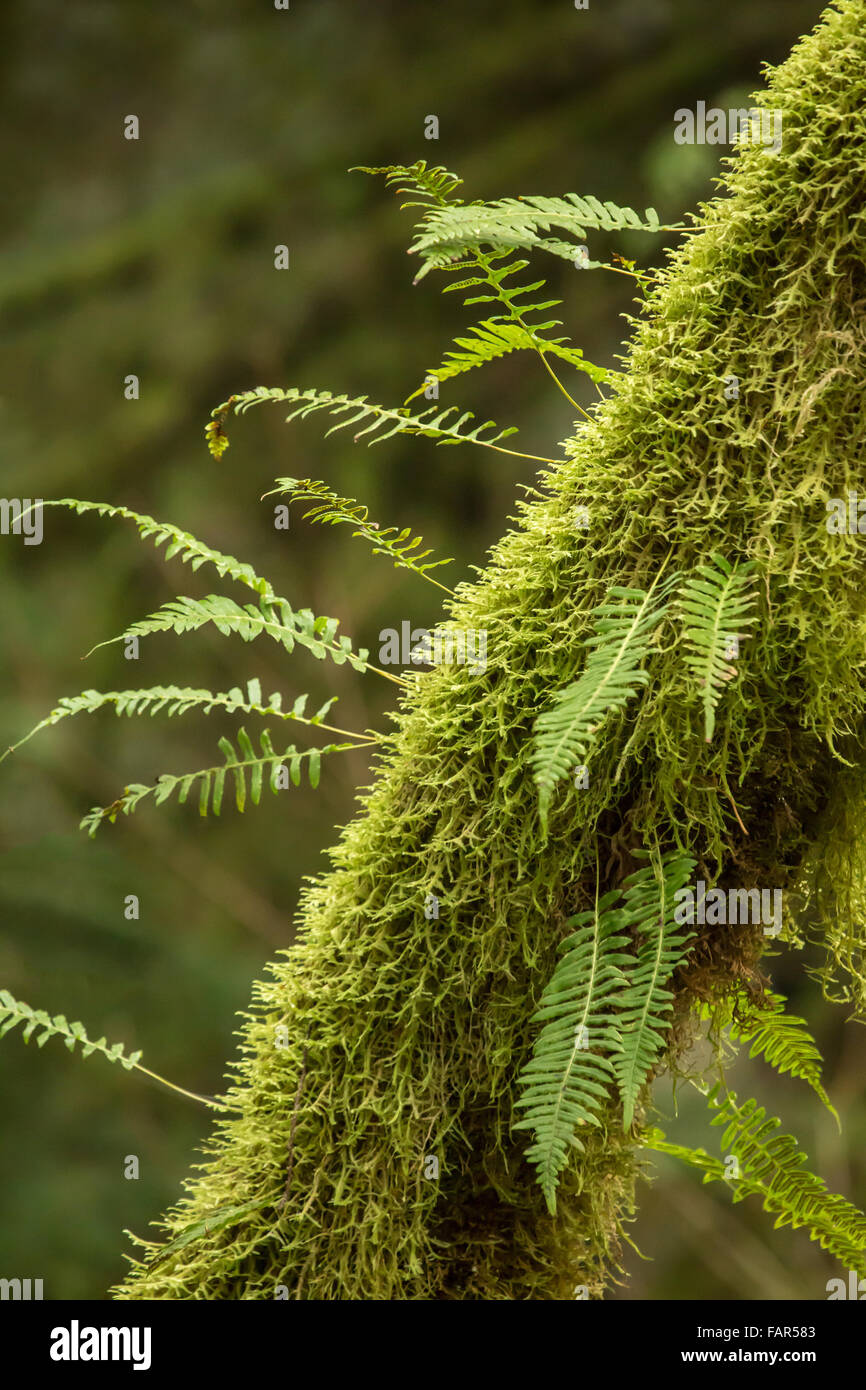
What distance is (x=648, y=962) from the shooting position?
107 centimetres

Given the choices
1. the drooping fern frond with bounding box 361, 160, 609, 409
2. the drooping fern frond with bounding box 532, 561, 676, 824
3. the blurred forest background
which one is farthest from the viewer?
the blurred forest background

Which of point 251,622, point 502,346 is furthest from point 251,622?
point 502,346

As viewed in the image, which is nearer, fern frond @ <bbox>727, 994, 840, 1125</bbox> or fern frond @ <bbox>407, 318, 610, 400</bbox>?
fern frond @ <bbox>407, 318, 610, 400</bbox>

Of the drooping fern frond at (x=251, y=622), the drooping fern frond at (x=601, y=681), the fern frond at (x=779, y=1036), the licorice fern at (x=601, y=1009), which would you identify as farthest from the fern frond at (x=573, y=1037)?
the drooping fern frond at (x=251, y=622)

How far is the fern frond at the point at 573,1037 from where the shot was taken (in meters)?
1.01

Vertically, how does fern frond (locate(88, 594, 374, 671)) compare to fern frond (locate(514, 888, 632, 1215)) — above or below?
above

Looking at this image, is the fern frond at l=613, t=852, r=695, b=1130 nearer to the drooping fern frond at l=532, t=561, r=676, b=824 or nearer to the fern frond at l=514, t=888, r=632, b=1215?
the fern frond at l=514, t=888, r=632, b=1215

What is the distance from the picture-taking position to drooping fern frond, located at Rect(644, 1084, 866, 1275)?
54.4 inches

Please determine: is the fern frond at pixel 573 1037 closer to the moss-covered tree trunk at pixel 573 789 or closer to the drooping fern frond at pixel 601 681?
the moss-covered tree trunk at pixel 573 789

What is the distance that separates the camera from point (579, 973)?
3.54 feet

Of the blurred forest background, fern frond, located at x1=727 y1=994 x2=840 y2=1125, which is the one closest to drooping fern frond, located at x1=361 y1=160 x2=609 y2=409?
fern frond, located at x1=727 y1=994 x2=840 y2=1125

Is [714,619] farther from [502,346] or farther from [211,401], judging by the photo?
[211,401]

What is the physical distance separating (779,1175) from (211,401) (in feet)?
10.7

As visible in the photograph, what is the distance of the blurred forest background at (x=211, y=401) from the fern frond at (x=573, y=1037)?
2923 millimetres
